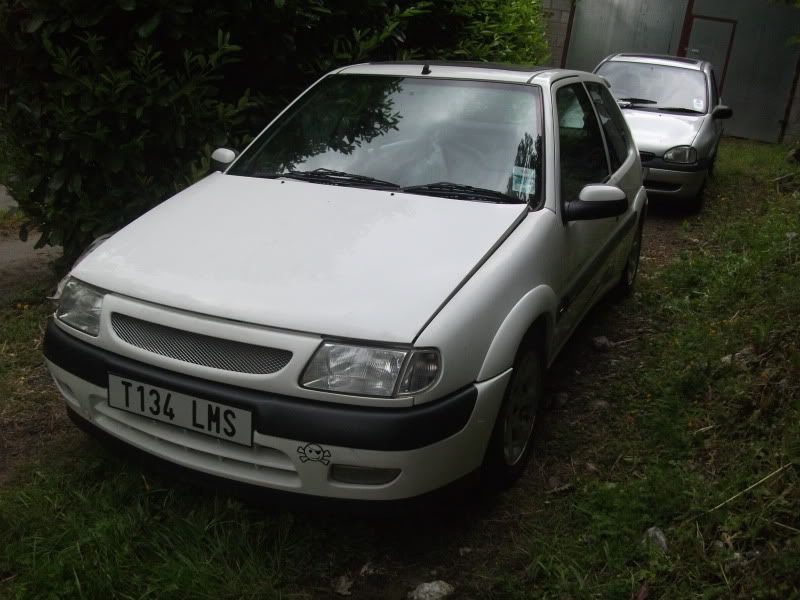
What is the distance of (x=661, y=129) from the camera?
321 inches

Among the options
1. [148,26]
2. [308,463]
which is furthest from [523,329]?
[148,26]

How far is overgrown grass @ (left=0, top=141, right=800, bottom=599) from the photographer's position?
8.56ft

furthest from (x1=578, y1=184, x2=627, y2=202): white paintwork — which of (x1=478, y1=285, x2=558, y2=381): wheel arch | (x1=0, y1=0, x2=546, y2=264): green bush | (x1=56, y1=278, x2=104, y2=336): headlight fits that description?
(x1=0, y1=0, x2=546, y2=264): green bush

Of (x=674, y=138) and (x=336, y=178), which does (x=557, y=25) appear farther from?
(x=336, y=178)

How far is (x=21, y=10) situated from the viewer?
14.6 ft

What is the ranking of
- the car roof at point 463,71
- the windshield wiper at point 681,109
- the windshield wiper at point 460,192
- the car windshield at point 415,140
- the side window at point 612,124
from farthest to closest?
the windshield wiper at point 681,109 → the side window at point 612,124 → the car roof at point 463,71 → the car windshield at point 415,140 → the windshield wiper at point 460,192

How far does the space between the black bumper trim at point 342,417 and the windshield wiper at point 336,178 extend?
45.8 inches

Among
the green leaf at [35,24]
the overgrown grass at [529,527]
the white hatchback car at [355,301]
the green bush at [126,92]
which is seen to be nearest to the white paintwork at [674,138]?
the green bush at [126,92]

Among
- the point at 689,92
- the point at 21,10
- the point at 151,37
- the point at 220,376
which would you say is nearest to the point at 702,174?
the point at 689,92

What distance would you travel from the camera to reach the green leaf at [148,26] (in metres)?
4.36

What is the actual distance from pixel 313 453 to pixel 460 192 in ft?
4.39

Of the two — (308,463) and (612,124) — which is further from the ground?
(612,124)

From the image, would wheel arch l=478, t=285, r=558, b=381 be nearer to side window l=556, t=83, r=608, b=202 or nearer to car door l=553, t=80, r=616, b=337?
car door l=553, t=80, r=616, b=337

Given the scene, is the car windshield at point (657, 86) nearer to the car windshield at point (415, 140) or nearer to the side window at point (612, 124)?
the side window at point (612, 124)
